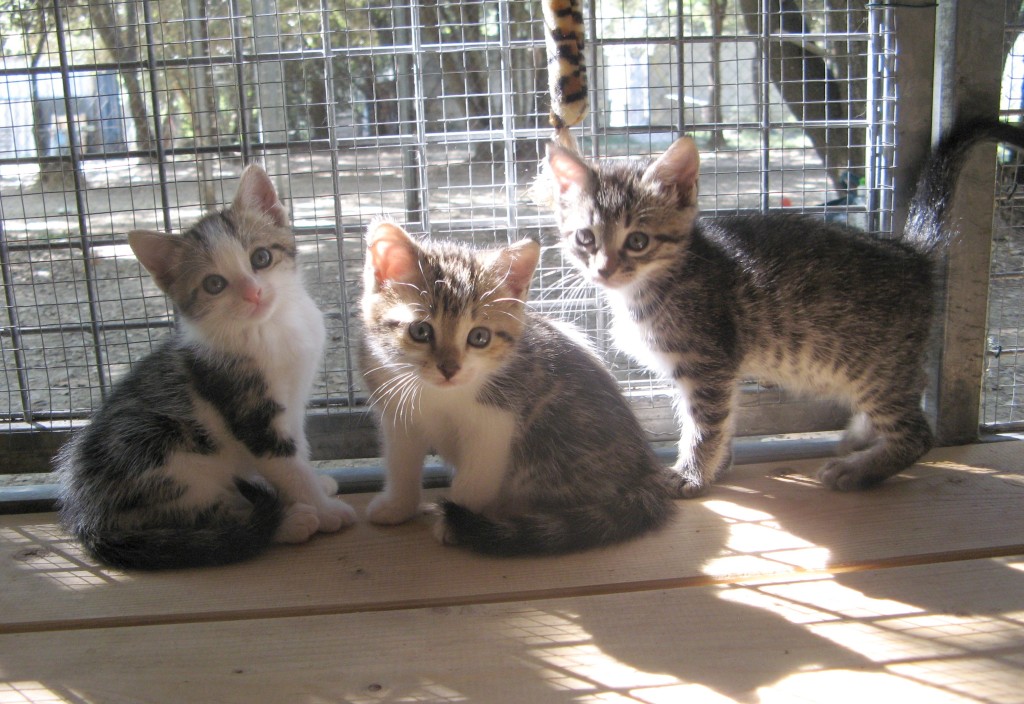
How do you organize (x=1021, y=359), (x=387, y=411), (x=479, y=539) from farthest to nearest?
(x=1021, y=359)
(x=387, y=411)
(x=479, y=539)

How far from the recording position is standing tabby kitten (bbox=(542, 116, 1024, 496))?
2.25m

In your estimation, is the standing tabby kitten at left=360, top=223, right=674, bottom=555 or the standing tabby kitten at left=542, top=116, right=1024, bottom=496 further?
the standing tabby kitten at left=542, top=116, right=1024, bottom=496

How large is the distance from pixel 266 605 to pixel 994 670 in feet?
4.65

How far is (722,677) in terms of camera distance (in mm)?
1454

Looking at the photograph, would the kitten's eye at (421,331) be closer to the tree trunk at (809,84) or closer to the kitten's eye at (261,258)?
the kitten's eye at (261,258)

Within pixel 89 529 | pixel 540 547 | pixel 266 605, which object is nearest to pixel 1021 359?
pixel 540 547

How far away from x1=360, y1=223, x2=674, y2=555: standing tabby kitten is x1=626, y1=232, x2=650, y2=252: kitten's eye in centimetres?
34

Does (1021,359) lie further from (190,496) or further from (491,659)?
(190,496)

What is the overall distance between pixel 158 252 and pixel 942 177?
212 cm

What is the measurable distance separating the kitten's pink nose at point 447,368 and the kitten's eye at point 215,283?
1.98 ft

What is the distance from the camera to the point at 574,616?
1.67 metres

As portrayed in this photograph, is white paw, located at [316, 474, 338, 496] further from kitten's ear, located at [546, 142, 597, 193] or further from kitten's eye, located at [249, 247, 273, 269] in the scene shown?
kitten's ear, located at [546, 142, 597, 193]

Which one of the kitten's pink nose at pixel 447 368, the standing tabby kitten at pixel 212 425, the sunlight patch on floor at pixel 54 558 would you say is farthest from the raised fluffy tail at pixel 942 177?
the sunlight patch on floor at pixel 54 558

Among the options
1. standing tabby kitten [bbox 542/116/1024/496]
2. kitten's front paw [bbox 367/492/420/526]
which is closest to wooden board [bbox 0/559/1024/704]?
kitten's front paw [bbox 367/492/420/526]
